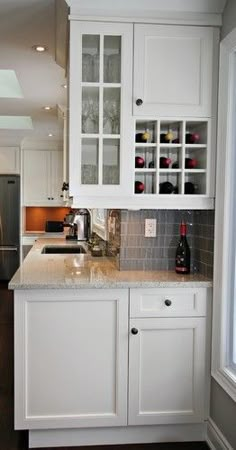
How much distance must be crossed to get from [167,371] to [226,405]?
351 millimetres

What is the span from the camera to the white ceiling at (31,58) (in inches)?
101

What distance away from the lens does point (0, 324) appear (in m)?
4.69

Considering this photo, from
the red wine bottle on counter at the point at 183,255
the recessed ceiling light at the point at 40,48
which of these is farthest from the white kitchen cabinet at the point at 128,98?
the recessed ceiling light at the point at 40,48

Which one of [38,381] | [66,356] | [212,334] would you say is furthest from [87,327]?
[212,334]

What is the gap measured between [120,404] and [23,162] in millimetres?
5510

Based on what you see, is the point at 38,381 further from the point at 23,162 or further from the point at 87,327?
the point at 23,162

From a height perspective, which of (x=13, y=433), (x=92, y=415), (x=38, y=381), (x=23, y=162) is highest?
(x=23, y=162)

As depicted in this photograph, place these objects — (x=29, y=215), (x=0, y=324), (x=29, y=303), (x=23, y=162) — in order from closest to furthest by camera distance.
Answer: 1. (x=29, y=303)
2. (x=0, y=324)
3. (x=23, y=162)
4. (x=29, y=215)

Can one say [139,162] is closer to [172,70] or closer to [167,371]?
[172,70]

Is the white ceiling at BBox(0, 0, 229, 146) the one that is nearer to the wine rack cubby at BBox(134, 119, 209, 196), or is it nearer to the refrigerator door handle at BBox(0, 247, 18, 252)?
the wine rack cubby at BBox(134, 119, 209, 196)

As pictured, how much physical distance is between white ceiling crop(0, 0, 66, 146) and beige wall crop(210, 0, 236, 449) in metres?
0.96

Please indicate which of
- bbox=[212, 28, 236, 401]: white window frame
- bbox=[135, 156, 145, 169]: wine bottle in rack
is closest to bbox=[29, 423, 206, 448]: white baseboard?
bbox=[212, 28, 236, 401]: white window frame

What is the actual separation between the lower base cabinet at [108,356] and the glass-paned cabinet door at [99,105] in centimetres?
64

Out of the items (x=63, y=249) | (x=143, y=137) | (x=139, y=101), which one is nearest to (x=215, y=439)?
(x=143, y=137)
